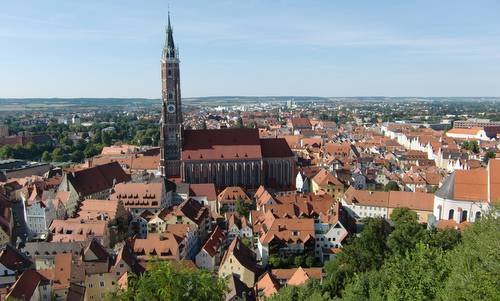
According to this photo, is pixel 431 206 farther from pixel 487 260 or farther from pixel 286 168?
pixel 487 260

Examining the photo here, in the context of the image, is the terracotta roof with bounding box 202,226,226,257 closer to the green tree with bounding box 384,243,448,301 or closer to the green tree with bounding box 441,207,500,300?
the green tree with bounding box 384,243,448,301

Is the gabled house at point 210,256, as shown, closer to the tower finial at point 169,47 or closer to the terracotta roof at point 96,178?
the terracotta roof at point 96,178

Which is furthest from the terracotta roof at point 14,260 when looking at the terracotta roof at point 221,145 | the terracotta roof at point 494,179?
the terracotta roof at point 494,179

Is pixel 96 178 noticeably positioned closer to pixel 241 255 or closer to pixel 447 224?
pixel 241 255

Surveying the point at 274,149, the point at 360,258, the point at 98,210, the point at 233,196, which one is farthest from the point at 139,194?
the point at 360,258

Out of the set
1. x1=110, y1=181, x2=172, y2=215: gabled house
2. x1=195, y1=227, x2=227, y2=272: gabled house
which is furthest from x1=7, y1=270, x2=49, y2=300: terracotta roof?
x1=110, y1=181, x2=172, y2=215: gabled house

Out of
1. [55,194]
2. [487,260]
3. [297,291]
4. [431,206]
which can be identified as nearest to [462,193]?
[431,206]
